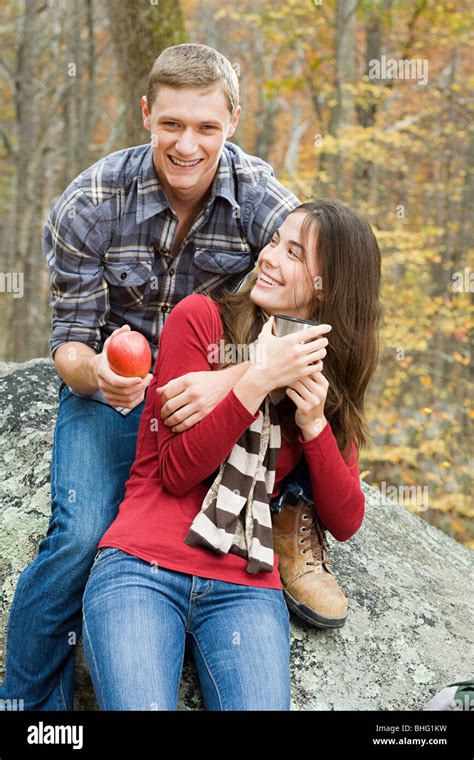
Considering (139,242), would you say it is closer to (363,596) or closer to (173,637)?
(173,637)

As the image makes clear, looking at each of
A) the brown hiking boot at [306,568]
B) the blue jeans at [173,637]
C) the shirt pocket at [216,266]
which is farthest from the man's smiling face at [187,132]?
the blue jeans at [173,637]

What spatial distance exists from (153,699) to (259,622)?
388 millimetres

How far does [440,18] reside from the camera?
37.8ft

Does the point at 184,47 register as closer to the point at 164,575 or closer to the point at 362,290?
the point at 362,290

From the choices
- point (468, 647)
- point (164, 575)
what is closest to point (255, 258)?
point (164, 575)

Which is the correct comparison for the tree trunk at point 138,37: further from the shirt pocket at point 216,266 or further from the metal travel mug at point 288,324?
the metal travel mug at point 288,324

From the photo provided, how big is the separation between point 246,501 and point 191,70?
1.50 meters

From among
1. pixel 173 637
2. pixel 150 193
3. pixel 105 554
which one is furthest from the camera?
pixel 150 193

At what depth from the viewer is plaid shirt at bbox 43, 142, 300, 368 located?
121 inches

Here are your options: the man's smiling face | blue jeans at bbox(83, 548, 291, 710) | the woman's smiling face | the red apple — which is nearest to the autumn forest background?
the man's smiling face

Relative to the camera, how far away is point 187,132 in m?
2.97

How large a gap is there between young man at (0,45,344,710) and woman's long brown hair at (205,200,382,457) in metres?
0.28

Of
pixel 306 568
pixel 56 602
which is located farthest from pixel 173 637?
pixel 306 568

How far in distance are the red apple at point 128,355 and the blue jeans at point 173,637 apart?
556 mm
